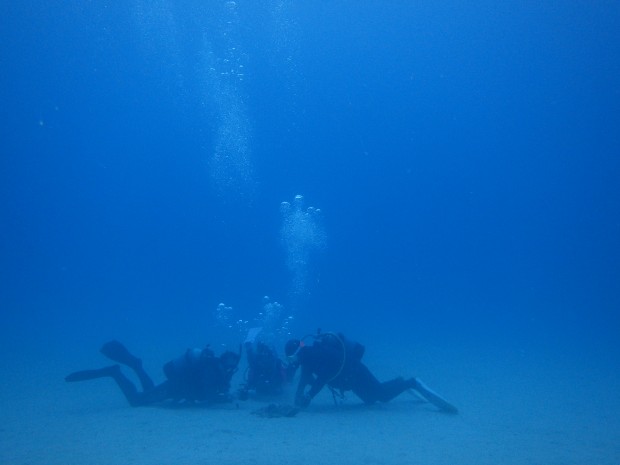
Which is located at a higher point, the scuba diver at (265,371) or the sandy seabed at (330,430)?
the scuba diver at (265,371)

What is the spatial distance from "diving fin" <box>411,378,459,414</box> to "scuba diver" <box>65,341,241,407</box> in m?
3.34

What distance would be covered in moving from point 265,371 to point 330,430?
2.58 meters

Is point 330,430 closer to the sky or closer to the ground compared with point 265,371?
closer to the ground

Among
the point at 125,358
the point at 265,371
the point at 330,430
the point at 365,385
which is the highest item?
the point at 265,371

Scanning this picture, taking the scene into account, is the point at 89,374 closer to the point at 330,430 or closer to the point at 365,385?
the point at 330,430

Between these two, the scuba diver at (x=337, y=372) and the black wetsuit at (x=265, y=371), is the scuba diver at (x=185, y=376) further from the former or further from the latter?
the scuba diver at (x=337, y=372)

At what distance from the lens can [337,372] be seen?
767cm

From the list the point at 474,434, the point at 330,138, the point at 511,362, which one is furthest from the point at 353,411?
the point at 330,138

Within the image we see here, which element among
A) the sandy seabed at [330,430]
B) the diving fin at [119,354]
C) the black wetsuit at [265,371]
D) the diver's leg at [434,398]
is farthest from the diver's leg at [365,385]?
the diving fin at [119,354]

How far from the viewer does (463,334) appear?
2711 cm

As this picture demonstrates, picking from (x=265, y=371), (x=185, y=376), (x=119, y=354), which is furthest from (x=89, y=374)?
(x=265, y=371)

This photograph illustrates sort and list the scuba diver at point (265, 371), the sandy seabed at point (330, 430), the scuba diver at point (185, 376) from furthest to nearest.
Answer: the scuba diver at point (265, 371) → the scuba diver at point (185, 376) → the sandy seabed at point (330, 430)

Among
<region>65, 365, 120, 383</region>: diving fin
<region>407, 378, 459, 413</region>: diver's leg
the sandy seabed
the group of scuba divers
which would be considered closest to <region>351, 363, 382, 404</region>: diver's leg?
the group of scuba divers

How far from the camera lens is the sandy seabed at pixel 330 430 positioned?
5.62 meters
